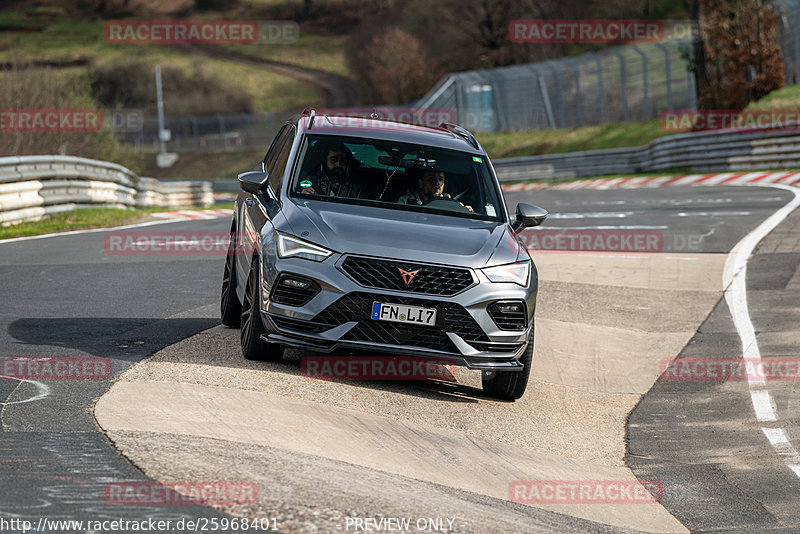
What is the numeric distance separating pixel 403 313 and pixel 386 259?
1.26ft

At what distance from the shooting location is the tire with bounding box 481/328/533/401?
8.83m

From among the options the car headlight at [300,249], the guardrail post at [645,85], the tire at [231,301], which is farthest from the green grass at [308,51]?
the car headlight at [300,249]

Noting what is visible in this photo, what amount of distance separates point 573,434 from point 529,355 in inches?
25.9

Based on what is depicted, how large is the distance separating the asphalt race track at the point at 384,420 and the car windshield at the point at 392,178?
55.0 inches

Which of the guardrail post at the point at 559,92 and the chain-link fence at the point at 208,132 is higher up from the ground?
the guardrail post at the point at 559,92

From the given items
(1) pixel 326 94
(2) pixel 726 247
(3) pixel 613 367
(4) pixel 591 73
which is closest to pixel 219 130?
(1) pixel 326 94

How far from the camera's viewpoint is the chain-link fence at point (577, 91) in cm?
4419

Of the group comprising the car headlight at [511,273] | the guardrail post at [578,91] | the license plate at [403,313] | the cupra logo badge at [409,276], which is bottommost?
the guardrail post at [578,91]

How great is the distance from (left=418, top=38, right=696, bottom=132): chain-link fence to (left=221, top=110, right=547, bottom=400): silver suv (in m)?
34.5

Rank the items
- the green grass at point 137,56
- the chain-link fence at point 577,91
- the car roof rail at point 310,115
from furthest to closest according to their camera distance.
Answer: the green grass at point 137,56
the chain-link fence at point 577,91
the car roof rail at point 310,115

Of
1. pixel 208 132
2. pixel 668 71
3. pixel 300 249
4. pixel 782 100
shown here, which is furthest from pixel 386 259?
pixel 208 132

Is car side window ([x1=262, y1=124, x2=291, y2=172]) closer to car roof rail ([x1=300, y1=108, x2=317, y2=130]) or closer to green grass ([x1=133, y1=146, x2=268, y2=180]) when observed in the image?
car roof rail ([x1=300, y1=108, x2=317, y2=130])

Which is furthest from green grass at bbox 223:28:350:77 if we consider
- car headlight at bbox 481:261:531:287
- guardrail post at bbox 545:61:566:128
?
car headlight at bbox 481:261:531:287

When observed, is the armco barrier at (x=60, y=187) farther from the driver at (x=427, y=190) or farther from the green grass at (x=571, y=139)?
the green grass at (x=571, y=139)
